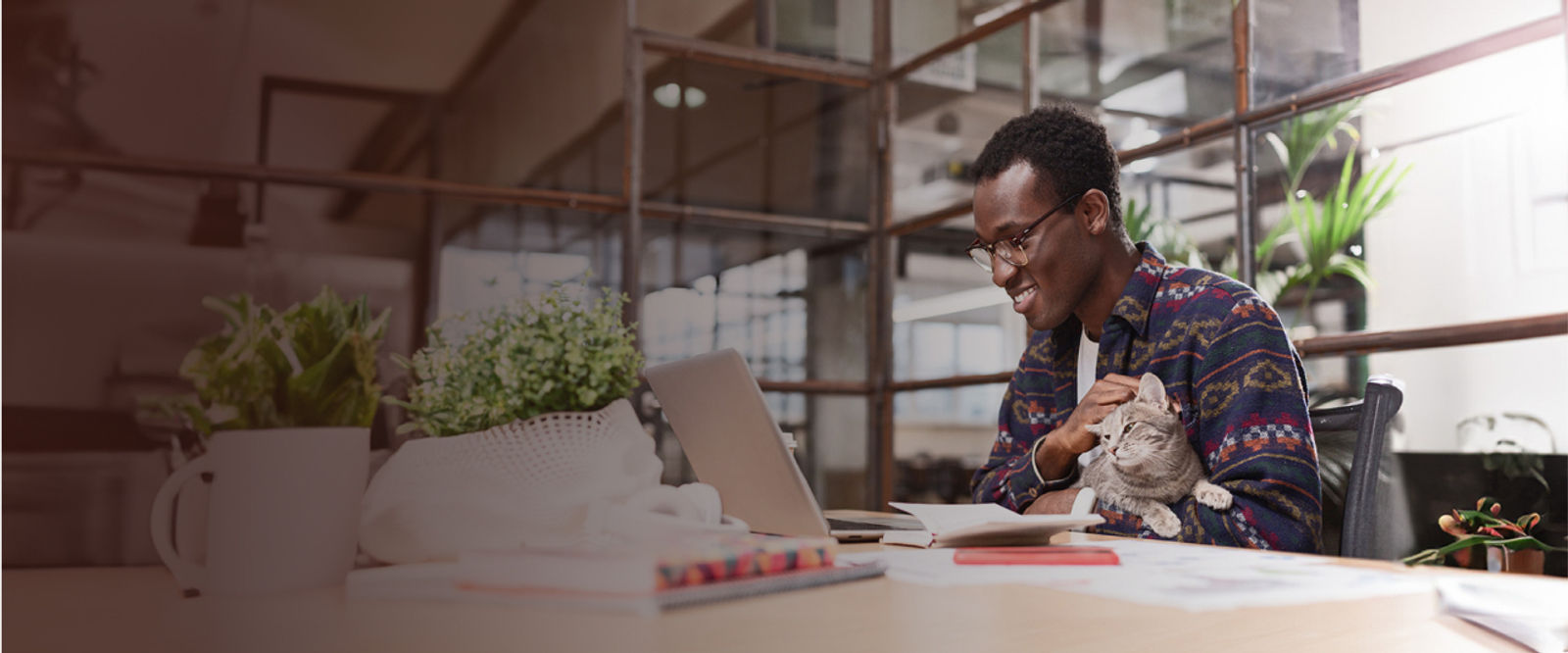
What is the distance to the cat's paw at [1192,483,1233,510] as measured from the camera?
1.42m

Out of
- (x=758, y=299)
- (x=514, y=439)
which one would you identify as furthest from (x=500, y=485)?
(x=758, y=299)

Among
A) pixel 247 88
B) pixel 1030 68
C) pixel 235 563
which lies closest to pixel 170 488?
pixel 235 563

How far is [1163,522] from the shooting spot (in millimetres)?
1504

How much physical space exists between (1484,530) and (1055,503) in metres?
1.06

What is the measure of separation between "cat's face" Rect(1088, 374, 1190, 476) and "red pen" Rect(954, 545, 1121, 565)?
1.79 feet

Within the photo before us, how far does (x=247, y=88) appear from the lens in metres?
3.28

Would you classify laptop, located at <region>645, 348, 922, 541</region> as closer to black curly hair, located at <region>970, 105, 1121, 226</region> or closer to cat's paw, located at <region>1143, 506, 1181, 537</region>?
cat's paw, located at <region>1143, 506, 1181, 537</region>

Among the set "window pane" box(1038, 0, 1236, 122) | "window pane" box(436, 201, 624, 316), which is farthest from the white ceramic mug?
"window pane" box(436, 201, 624, 316)

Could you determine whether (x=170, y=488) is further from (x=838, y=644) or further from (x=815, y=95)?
(x=815, y=95)

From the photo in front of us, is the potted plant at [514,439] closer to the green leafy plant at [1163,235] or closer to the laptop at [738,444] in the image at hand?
the laptop at [738,444]

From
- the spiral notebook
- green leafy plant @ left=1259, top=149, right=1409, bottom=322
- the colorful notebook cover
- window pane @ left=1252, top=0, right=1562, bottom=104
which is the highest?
window pane @ left=1252, top=0, right=1562, bottom=104

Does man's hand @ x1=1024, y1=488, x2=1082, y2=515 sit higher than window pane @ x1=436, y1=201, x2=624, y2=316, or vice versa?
window pane @ x1=436, y1=201, x2=624, y2=316

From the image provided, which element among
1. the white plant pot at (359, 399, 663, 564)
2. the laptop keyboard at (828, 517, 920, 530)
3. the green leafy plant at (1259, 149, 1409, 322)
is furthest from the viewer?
the green leafy plant at (1259, 149, 1409, 322)

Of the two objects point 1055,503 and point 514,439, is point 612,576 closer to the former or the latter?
point 514,439
